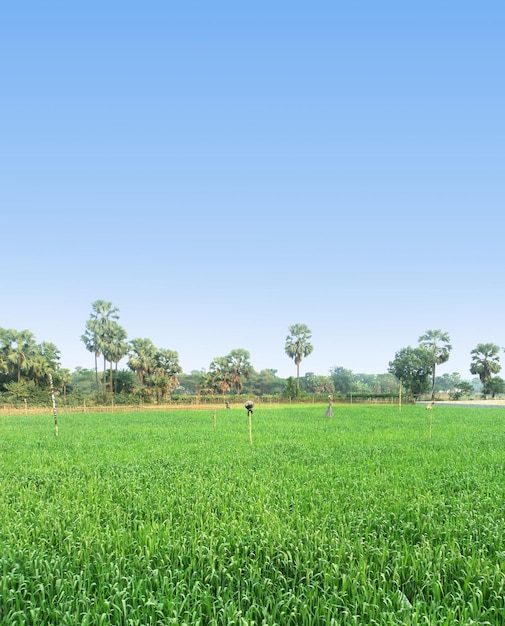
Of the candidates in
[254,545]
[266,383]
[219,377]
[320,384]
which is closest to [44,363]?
[219,377]

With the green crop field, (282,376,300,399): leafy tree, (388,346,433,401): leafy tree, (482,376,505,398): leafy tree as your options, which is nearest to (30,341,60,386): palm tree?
(282,376,300,399): leafy tree

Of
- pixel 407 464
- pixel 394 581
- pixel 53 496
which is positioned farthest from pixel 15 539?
pixel 407 464

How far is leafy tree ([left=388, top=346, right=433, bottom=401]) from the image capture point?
91688mm

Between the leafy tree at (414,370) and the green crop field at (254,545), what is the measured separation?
8386 cm

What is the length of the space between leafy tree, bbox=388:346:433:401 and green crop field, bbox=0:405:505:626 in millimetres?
83862

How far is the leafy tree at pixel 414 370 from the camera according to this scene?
301 feet

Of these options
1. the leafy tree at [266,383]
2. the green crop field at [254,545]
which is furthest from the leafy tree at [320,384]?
the green crop field at [254,545]

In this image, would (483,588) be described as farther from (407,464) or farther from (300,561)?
(407,464)

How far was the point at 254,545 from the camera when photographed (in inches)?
251

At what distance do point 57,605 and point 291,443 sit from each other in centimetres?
1382

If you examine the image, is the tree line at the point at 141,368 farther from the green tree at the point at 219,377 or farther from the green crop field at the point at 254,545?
the green crop field at the point at 254,545

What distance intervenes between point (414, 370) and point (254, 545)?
92.2 metres

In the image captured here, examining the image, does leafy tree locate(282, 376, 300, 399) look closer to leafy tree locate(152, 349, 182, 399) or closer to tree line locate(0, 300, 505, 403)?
tree line locate(0, 300, 505, 403)

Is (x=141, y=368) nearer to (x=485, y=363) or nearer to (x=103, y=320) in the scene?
(x=103, y=320)
